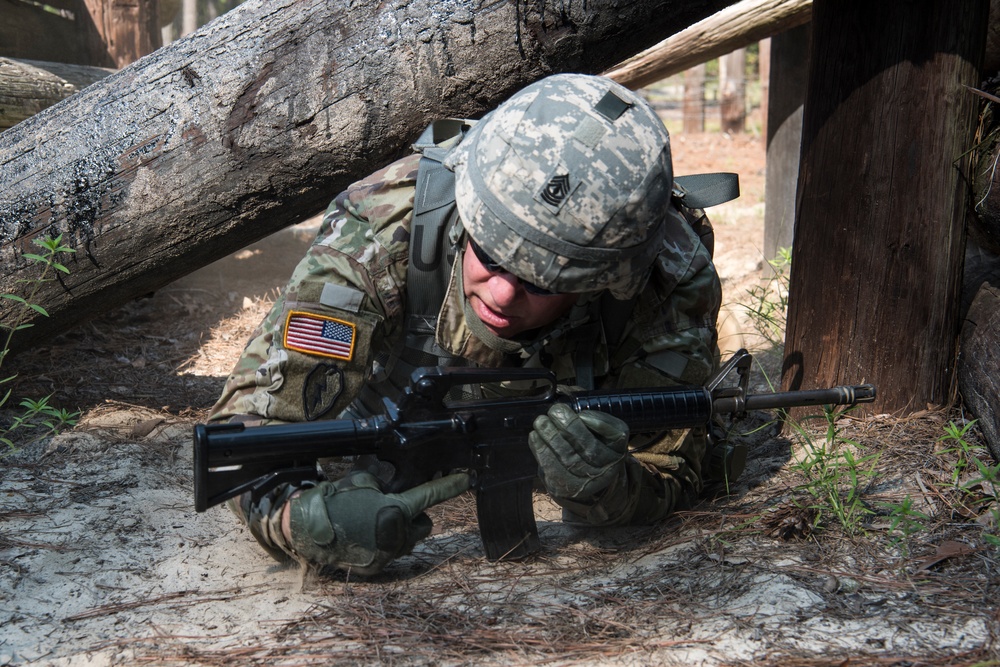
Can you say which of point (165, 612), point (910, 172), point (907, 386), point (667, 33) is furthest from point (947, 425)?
point (165, 612)

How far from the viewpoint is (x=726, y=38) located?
186 inches

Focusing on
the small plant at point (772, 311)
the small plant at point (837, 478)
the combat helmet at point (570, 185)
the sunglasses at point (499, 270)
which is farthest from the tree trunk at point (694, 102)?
the sunglasses at point (499, 270)

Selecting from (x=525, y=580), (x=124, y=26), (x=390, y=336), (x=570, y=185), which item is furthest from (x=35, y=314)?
(x=124, y=26)

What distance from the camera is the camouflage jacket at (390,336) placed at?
243 centimetres

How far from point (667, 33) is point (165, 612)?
240 centimetres

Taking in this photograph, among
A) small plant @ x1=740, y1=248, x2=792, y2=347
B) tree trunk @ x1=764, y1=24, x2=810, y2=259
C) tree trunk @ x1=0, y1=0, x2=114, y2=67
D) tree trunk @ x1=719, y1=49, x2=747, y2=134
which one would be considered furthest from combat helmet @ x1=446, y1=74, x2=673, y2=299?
tree trunk @ x1=719, y1=49, x2=747, y2=134

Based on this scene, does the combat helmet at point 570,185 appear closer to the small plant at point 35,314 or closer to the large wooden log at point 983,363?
the large wooden log at point 983,363

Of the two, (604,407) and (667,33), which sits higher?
(667,33)

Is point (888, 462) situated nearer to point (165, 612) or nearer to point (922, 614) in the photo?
point (922, 614)

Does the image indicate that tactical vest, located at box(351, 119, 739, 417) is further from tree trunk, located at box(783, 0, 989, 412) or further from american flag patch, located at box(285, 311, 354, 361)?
tree trunk, located at box(783, 0, 989, 412)

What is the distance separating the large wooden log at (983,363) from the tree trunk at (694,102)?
9.82 metres

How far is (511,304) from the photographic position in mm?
2371

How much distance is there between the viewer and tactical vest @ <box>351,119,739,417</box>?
8.36 feet

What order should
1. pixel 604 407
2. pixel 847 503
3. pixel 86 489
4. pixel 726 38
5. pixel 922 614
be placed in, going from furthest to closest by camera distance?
pixel 726 38, pixel 86 489, pixel 847 503, pixel 604 407, pixel 922 614
